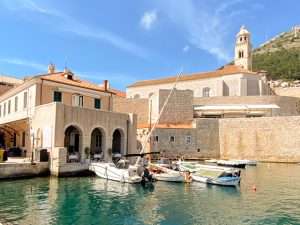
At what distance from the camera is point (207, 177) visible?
23.4 meters

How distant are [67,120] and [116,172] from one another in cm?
564

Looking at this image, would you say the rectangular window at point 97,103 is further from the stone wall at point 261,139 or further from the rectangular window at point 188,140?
the stone wall at point 261,139

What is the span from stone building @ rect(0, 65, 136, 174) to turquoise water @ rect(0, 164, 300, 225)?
A: 3609 mm

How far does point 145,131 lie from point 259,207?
3100cm

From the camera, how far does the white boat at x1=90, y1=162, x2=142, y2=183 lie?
2255 centimetres

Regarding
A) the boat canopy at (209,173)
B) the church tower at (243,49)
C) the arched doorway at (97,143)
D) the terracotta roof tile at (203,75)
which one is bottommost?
the boat canopy at (209,173)

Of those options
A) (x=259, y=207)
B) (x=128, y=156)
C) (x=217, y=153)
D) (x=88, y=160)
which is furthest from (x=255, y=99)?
(x=259, y=207)

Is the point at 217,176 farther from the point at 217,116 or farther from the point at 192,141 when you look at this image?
the point at 217,116

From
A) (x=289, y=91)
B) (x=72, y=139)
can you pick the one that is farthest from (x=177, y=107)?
(x=289, y=91)

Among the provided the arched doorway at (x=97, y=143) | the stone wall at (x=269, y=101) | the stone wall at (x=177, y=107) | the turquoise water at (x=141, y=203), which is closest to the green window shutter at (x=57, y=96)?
the arched doorway at (x=97, y=143)

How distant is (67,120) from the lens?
25312 mm

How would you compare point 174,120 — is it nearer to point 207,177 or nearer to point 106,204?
point 207,177

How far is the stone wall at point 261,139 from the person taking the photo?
44219 millimetres

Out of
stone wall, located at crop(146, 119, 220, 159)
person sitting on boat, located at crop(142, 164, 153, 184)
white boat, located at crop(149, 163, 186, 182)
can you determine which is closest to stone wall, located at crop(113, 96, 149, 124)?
stone wall, located at crop(146, 119, 220, 159)
